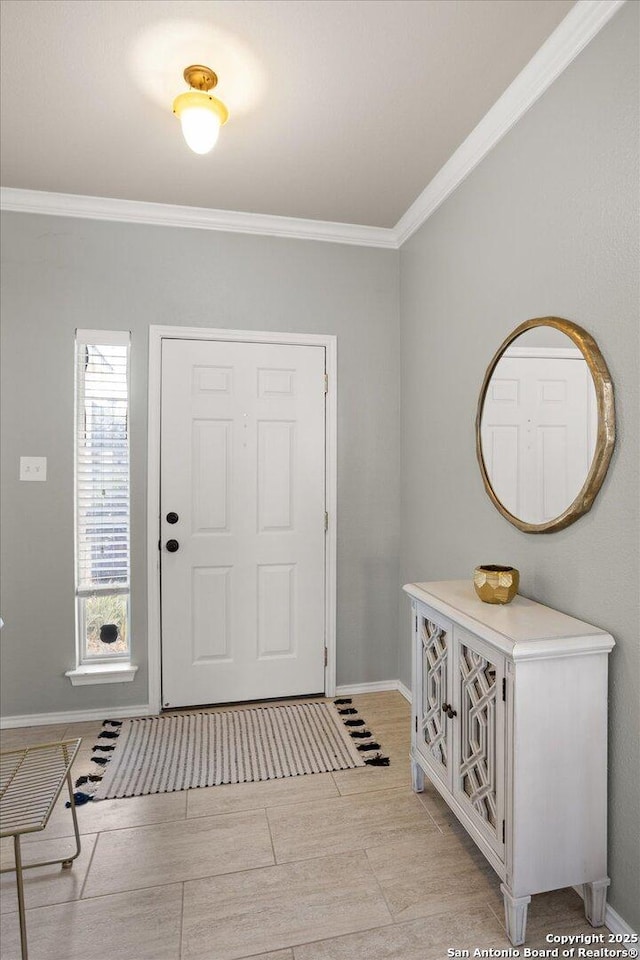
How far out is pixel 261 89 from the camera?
199cm

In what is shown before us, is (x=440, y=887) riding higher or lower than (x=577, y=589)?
lower

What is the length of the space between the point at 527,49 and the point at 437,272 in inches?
39.8

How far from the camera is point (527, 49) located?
1.81 meters

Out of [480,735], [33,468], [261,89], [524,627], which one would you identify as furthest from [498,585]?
[33,468]

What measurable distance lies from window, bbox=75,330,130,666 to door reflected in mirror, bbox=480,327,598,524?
1.88 meters

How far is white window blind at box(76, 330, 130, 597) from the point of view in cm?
289

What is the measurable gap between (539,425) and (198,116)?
1.61m

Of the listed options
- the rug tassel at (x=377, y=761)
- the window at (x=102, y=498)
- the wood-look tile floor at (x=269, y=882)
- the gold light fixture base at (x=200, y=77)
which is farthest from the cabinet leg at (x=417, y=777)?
the gold light fixture base at (x=200, y=77)

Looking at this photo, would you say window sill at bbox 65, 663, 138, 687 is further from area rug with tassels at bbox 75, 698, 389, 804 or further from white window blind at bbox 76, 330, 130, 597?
white window blind at bbox 76, 330, 130, 597

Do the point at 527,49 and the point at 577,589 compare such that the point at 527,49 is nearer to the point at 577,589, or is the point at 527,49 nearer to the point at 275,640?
the point at 577,589

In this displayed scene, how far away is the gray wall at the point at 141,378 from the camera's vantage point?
9.21 feet

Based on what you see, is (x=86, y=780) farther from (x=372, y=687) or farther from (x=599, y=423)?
(x=599, y=423)

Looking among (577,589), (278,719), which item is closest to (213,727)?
(278,719)

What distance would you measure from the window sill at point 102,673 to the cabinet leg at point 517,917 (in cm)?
207
